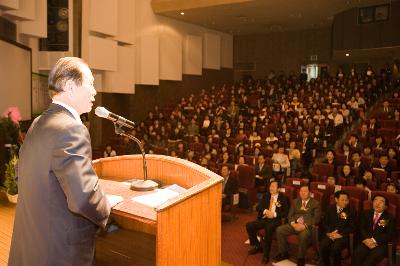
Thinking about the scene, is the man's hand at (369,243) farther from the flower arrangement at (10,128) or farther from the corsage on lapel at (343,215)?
the flower arrangement at (10,128)

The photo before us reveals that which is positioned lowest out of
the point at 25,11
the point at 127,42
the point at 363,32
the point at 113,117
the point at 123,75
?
the point at 113,117

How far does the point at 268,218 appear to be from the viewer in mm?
4832

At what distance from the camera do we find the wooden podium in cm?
149

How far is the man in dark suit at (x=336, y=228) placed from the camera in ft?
13.6

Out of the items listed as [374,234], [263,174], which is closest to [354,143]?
[263,174]

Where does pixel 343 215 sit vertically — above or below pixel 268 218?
above

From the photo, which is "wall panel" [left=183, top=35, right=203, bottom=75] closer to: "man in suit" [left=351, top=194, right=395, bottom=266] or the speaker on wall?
the speaker on wall

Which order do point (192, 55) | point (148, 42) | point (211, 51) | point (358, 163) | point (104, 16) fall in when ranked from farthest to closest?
point (211, 51) → point (192, 55) → point (148, 42) → point (104, 16) → point (358, 163)

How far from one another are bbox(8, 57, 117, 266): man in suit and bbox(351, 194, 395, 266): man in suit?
335cm

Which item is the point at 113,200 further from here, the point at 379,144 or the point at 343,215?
the point at 379,144

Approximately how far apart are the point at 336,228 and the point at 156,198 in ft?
10.6

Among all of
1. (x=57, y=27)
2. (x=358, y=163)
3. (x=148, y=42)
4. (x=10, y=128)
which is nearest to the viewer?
(x=10, y=128)

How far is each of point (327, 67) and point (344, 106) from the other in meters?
6.98

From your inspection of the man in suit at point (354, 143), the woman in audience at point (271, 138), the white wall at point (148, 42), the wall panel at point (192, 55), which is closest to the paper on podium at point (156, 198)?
the man in suit at point (354, 143)
